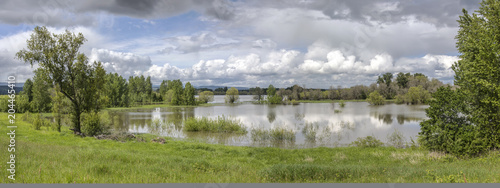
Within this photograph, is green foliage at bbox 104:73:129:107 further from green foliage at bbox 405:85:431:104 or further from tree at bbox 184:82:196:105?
green foliage at bbox 405:85:431:104

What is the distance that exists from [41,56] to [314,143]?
2200 centimetres

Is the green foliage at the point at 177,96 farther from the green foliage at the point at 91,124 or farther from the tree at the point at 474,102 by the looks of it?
the tree at the point at 474,102

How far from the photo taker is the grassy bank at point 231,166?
21.3ft

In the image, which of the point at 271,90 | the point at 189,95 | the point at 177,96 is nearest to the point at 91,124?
the point at 189,95

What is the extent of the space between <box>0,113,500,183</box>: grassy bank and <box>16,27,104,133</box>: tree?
8.83m

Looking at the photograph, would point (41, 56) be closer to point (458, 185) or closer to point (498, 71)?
point (458, 185)

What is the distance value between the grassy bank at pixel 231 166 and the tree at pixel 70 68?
29.0 feet

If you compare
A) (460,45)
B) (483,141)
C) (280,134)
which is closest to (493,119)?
(483,141)

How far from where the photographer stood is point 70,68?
76.0 feet

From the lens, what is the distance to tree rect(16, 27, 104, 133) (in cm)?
2158

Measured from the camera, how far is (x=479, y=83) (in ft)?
45.2

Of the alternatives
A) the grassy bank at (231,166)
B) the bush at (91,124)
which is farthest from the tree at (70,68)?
the grassy bank at (231,166)

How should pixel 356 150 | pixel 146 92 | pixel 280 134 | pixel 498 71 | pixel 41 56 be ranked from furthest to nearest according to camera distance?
pixel 146 92, pixel 280 134, pixel 41 56, pixel 356 150, pixel 498 71

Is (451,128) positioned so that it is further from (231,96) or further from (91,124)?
(231,96)
